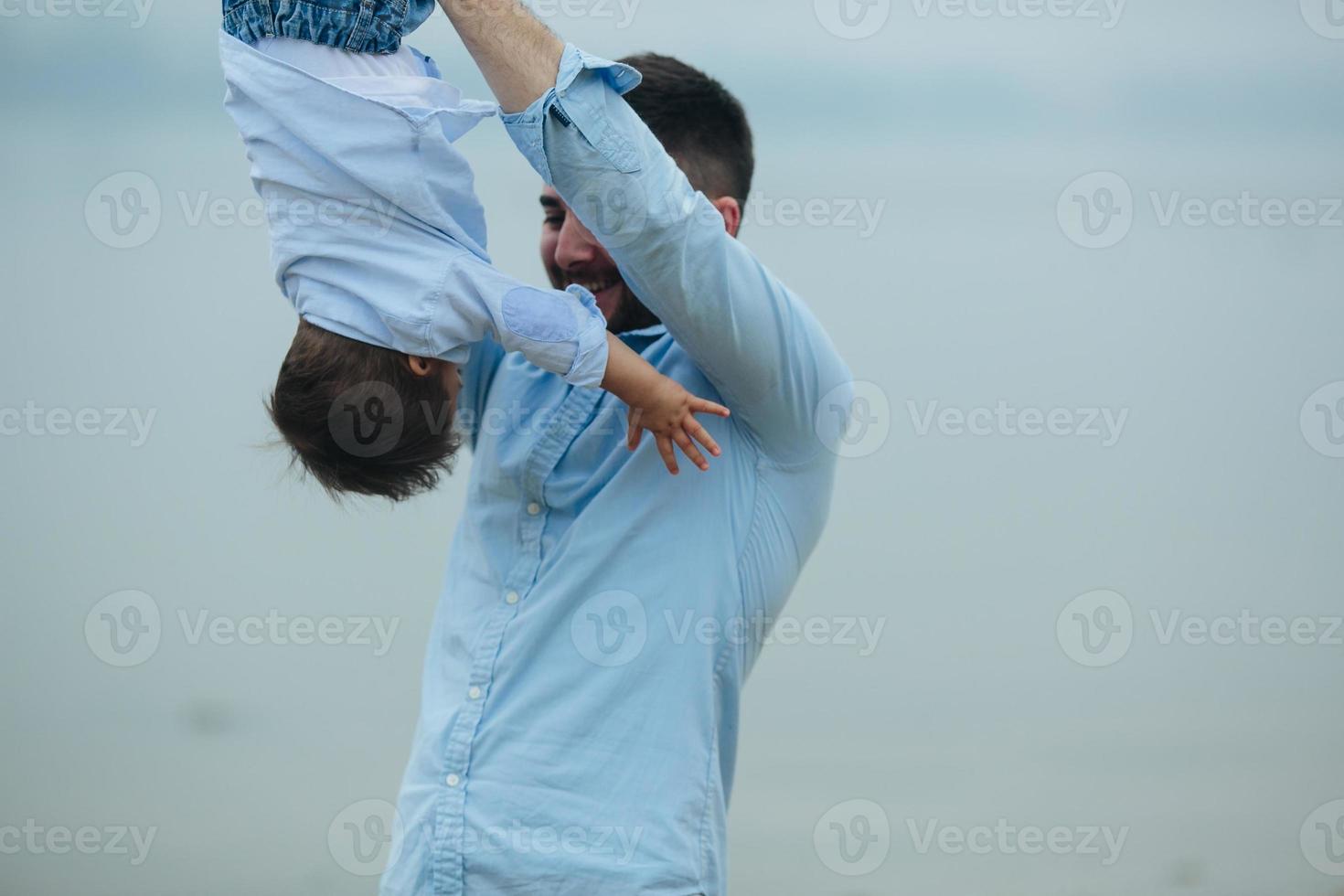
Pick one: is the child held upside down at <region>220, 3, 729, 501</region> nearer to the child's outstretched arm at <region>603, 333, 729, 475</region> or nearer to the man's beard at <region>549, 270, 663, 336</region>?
the child's outstretched arm at <region>603, 333, 729, 475</region>

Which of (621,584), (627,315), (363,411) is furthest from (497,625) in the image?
(627,315)

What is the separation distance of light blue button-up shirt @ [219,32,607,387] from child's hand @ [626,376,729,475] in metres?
0.05

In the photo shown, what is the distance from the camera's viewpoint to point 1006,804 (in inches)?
106

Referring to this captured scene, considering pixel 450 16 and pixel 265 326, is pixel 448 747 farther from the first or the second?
pixel 265 326

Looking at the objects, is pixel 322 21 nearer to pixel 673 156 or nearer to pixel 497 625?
pixel 673 156

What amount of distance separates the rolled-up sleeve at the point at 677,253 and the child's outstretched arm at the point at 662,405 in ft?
0.14

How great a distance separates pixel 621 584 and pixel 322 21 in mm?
526

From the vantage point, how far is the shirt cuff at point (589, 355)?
108 centimetres

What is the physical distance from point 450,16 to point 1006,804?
2.21 metres

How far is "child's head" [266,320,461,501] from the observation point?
1.09 m

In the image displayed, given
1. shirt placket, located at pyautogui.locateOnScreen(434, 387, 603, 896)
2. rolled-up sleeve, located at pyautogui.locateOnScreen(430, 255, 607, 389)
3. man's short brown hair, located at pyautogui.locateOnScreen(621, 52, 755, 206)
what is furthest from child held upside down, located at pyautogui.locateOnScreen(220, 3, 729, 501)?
man's short brown hair, located at pyautogui.locateOnScreen(621, 52, 755, 206)

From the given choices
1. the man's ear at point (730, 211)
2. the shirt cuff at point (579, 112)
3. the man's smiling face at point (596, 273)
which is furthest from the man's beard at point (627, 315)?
the shirt cuff at point (579, 112)

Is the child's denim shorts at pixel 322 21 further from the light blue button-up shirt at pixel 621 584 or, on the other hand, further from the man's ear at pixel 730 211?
the man's ear at pixel 730 211

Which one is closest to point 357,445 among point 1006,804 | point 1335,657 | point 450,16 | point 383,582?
point 450,16
